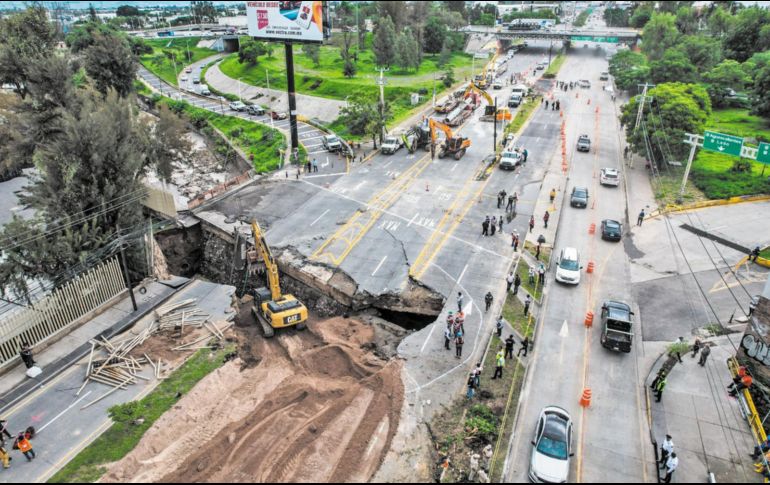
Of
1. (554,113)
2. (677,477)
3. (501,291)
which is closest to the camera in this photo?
(677,477)

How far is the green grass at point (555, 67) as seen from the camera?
107669mm

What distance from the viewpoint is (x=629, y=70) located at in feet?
301

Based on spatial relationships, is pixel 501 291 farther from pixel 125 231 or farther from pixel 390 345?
pixel 125 231

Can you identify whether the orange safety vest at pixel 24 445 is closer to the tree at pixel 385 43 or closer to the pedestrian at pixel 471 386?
the pedestrian at pixel 471 386

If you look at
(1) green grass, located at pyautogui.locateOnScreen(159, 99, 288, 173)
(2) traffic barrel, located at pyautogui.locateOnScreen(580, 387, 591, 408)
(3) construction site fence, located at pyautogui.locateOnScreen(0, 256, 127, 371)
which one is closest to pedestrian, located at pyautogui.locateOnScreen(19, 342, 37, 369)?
(3) construction site fence, located at pyautogui.locateOnScreen(0, 256, 127, 371)

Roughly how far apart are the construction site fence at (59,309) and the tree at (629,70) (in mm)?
75379

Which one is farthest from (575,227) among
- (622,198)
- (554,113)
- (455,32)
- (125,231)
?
(455,32)

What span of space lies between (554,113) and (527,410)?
64720mm

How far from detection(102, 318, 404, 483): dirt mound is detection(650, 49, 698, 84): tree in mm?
65723

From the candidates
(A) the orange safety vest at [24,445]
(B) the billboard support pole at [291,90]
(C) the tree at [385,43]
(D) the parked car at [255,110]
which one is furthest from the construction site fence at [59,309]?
(C) the tree at [385,43]

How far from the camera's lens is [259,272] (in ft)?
113

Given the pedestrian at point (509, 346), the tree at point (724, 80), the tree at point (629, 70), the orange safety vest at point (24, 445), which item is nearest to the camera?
the orange safety vest at point (24, 445)

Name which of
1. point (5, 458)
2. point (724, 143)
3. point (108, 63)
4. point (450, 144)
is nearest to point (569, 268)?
point (724, 143)

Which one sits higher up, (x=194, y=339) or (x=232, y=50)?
(x=232, y=50)
